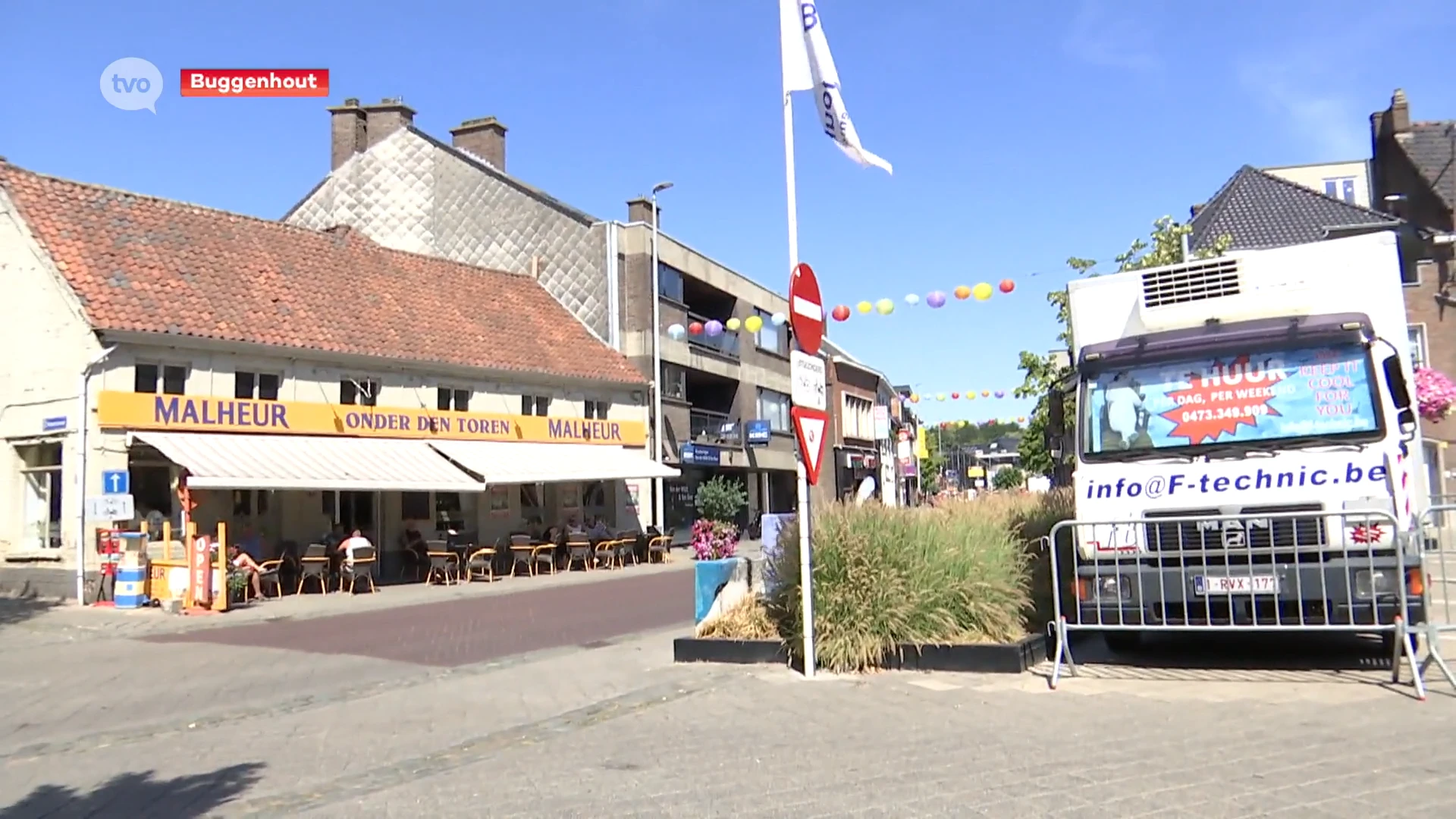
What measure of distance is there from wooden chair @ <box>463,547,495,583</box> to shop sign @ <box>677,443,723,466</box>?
1021cm

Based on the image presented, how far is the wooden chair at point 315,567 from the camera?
19.8 m

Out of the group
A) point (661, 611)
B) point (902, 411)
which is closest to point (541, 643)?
point (661, 611)

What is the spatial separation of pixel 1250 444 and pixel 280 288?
20126 mm

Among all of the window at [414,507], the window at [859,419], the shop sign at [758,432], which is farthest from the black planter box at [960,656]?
the window at [859,419]

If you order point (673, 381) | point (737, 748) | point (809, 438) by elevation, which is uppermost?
point (673, 381)

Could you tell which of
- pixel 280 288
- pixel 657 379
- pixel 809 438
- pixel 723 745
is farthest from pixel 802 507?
pixel 657 379

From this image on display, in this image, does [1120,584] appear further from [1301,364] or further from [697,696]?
[697,696]

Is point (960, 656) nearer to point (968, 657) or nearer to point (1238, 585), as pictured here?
point (968, 657)

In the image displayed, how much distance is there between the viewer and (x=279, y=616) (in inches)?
655

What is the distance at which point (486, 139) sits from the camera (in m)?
36.8

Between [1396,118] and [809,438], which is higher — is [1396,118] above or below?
above

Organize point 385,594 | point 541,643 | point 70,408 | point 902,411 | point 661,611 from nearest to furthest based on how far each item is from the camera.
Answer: point 541,643, point 661,611, point 70,408, point 385,594, point 902,411

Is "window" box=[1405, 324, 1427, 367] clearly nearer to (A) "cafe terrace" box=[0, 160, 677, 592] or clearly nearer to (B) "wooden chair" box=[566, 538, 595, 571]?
(A) "cafe terrace" box=[0, 160, 677, 592]

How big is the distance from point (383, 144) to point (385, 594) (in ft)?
64.0
